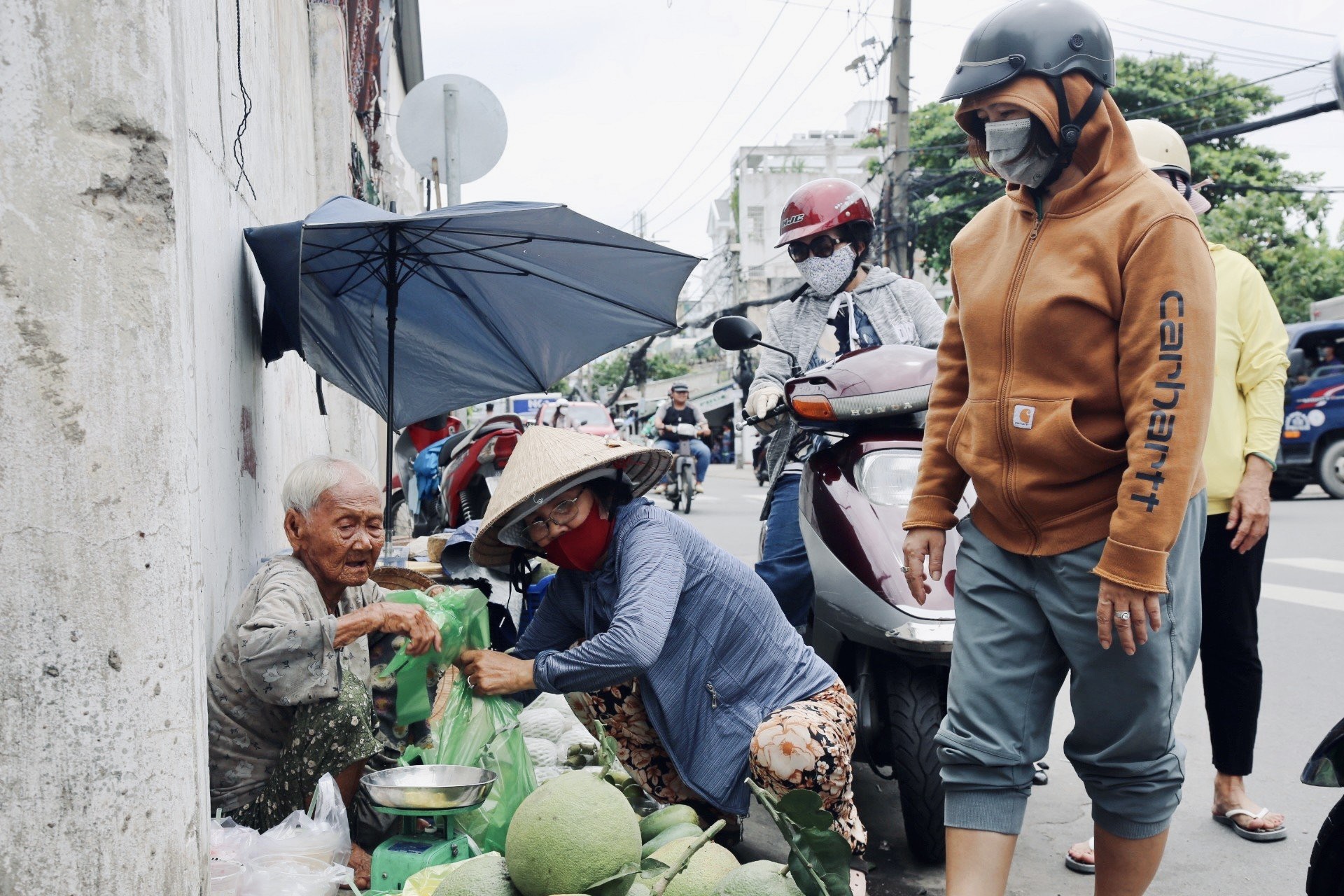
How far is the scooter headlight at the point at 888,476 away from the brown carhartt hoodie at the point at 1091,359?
1215 millimetres

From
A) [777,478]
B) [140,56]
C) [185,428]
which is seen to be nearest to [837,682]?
[777,478]

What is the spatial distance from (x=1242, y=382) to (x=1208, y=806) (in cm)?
146

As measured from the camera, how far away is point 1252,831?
340 centimetres

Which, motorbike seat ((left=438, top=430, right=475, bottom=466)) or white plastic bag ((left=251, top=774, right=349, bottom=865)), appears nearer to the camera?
white plastic bag ((left=251, top=774, right=349, bottom=865))

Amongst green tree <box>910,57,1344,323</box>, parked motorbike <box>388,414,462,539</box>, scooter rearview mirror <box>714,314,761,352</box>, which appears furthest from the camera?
green tree <box>910,57,1344,323</box>

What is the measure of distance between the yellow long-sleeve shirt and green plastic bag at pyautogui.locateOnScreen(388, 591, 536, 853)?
1.99 meters

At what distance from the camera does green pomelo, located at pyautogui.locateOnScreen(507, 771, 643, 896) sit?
2004mm

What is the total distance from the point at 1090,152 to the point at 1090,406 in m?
0.49

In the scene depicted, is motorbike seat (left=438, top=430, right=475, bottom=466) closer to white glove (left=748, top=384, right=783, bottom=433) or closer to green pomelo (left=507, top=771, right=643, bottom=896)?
white glove (left=748, top=384, right=783, bottom=433)

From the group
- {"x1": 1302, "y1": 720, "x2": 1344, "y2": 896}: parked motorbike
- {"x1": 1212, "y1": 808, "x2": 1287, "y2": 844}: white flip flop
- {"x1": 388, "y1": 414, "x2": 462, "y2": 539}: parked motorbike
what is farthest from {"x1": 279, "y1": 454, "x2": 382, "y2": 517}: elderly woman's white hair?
{"x1": 388, "y1": 414, "x2": 462, "y2": 539}: parked motorbike

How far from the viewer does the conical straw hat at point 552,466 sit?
2742 millimetres

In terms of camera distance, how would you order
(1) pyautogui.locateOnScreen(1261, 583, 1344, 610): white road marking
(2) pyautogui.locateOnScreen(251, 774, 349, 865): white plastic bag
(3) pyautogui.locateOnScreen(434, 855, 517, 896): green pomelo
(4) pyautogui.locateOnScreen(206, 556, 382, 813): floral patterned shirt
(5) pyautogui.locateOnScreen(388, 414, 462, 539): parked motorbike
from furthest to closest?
(5) pyautogui.locateOnScreen(388, 414, 462, 539): parked motorbike → (1) pyautogui.locateOnScreen(1261, 583, 1344, 610): white road marking → (4) pyautogui.locateOnScreen(206, 556, 382, 813): floral patterned shirt → (2) pyautogui.locateOnScreen(251, 774, 349, 865): white plastic bag → (3) pyautogui.locateOnScreen(434, 855, 517, 896): green pomelo

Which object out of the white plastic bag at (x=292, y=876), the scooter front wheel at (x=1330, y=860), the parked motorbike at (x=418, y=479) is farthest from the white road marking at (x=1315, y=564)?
the white plastic bag at (x=292, y=876)

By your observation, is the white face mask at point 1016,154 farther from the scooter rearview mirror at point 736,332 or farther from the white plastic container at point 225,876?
the white plastic container at point 225,876
